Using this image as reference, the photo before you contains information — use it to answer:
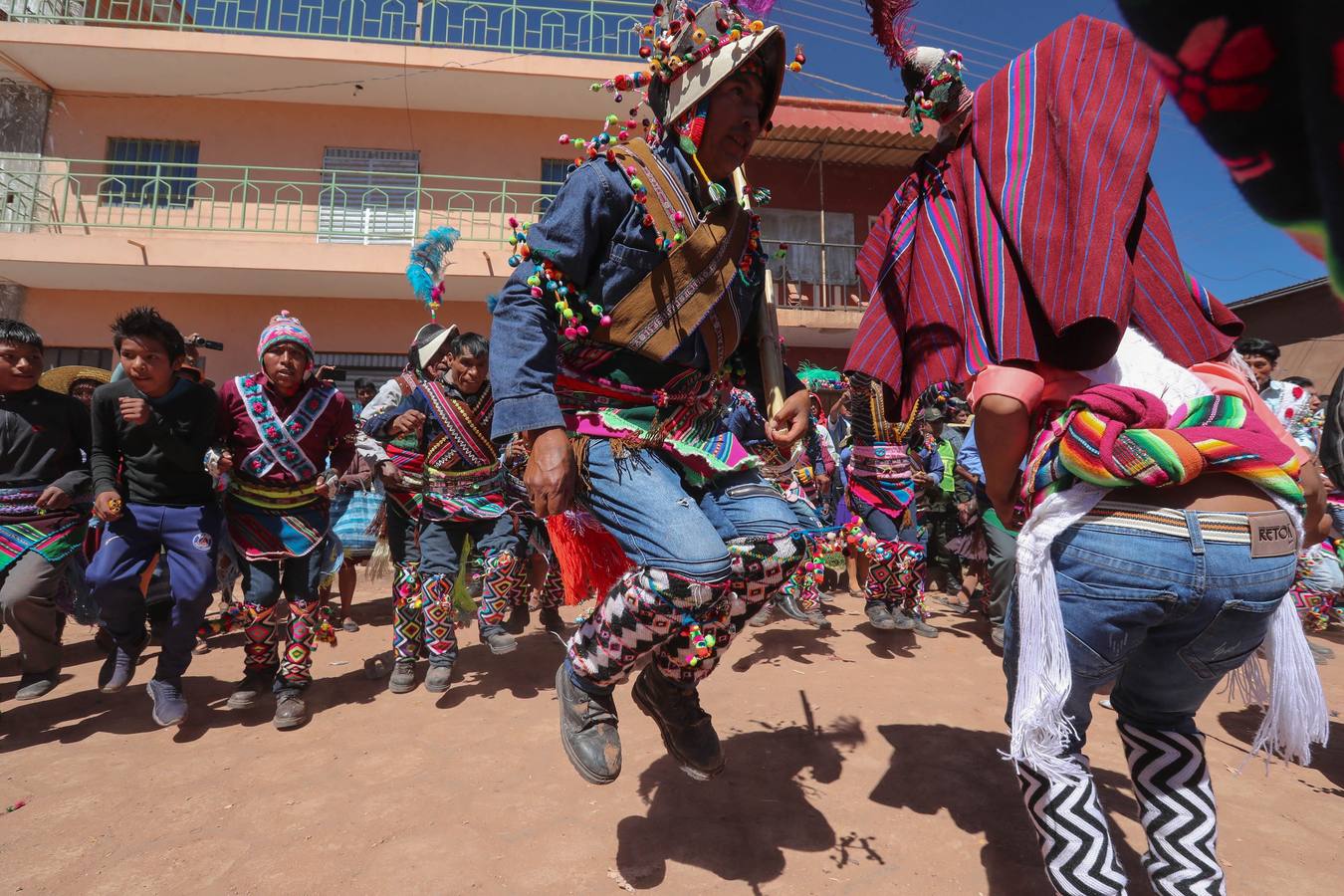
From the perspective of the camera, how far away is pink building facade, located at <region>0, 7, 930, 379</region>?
37.8 feet

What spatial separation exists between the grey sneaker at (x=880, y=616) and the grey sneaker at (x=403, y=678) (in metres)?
3.20

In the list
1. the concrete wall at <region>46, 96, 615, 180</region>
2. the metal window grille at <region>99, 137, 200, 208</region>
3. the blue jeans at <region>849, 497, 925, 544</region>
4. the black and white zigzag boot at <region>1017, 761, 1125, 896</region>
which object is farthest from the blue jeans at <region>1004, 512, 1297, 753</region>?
the metal window grille at <region>99, 137, 200, 208</region>

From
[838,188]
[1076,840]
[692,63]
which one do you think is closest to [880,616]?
[1076,840]

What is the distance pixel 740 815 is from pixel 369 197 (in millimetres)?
12773

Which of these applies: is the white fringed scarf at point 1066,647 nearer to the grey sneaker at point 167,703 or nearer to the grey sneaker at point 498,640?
the grey sneaker at point 498,640

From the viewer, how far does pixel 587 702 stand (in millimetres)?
2150

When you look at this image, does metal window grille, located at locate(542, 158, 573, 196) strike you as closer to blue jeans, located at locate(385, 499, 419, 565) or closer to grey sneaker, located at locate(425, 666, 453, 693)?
blue jeans, located at locate(385, 499, 419, 565)

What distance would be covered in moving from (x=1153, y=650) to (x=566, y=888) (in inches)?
69.1

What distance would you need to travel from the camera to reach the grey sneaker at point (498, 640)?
4793 mm

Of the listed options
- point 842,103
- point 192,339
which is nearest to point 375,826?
point 192,339

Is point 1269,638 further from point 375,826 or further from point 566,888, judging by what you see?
point 375,826

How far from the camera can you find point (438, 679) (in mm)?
4281

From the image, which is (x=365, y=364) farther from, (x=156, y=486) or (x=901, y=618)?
(x=901, y=618)

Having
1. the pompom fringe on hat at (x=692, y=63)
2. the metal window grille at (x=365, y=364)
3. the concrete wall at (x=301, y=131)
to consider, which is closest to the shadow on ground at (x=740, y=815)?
the pompom fringe on hat at (x=692, y=63)
